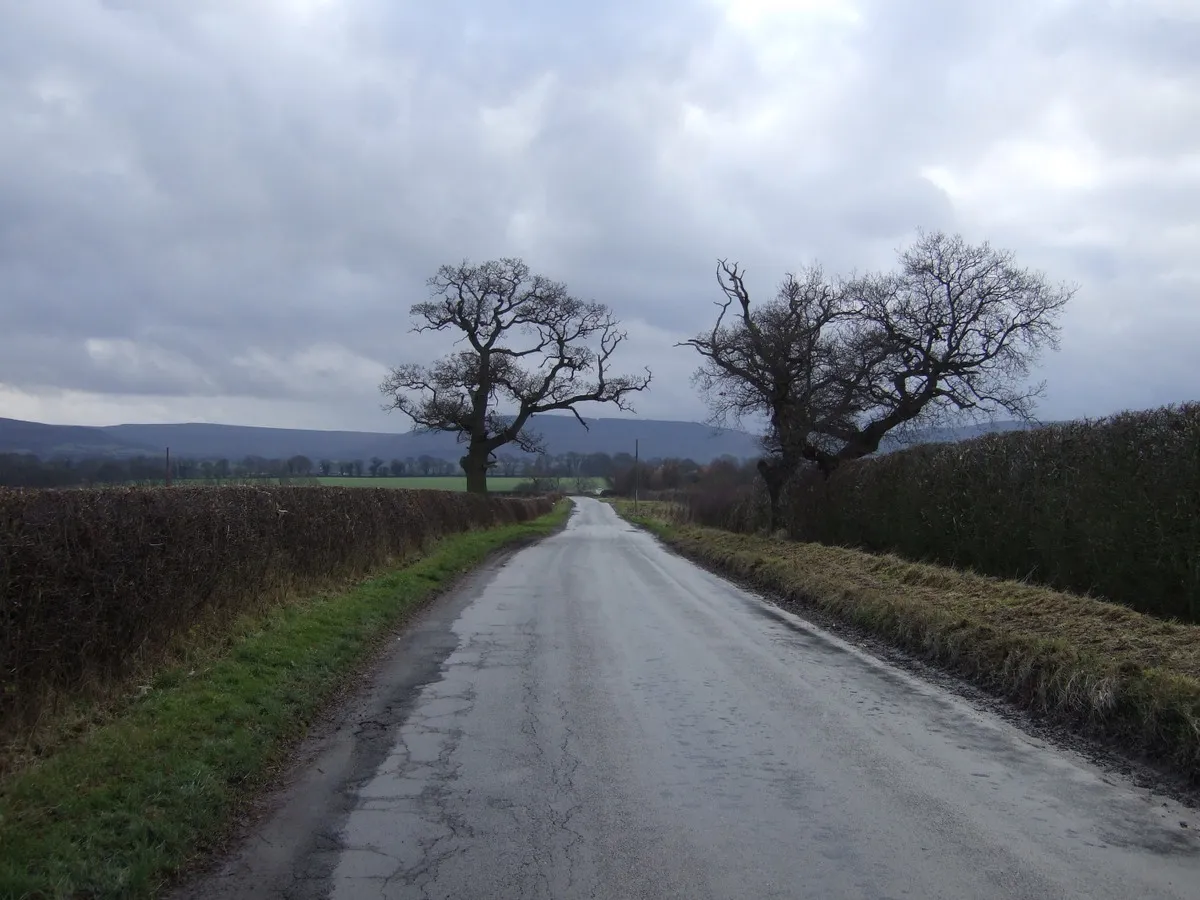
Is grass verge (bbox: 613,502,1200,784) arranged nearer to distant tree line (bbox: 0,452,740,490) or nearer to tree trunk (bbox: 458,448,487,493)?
distant tree line (bbox: 0,452,740,490)

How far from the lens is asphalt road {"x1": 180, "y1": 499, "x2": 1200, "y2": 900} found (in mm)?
4738

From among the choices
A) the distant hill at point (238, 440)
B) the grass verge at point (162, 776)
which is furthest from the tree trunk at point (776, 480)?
the grass verge at point (162, 776)

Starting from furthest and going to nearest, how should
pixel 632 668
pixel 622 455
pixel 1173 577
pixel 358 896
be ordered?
pixel 622 455 < pixel 1173 577 < pixel 632 668 < pixel 358 896

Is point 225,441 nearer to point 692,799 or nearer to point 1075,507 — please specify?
point 1075,507

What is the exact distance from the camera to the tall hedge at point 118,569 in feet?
20.8

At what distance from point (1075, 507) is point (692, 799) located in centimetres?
931

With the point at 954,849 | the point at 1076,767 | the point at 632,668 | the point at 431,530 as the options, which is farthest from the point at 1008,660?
the point at 431,530

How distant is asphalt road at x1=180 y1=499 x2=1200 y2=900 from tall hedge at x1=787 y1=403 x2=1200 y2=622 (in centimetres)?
363

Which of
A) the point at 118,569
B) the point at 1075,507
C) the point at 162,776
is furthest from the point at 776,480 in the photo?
the point at 162,776

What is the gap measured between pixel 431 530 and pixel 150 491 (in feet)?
62.8

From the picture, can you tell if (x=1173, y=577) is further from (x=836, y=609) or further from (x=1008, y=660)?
(x=836, y=609)

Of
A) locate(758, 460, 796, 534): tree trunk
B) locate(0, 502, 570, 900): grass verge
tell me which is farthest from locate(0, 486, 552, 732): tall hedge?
locate(758, 460, 796, 534): tree trunk

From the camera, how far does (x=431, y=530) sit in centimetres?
2797

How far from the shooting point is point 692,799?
19.5ft
